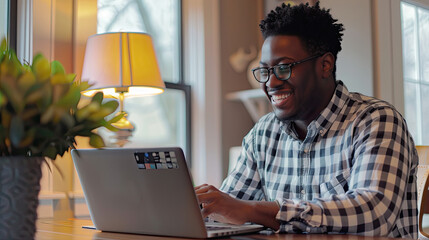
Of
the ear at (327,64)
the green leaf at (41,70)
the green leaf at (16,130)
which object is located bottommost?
the green leaf at (16,130)

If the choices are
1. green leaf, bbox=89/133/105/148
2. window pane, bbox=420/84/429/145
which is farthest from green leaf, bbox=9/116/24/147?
window pane, bbox=420/84/429/145

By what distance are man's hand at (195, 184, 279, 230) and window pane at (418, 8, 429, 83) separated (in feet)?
7.76

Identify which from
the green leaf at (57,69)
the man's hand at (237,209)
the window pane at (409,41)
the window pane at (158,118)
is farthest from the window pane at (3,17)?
the window pane at (409,41)

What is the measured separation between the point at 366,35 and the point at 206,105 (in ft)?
3.21

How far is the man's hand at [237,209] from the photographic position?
112 centimetres

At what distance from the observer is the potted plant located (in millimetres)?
722

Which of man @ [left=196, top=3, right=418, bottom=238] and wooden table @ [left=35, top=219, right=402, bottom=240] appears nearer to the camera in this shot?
wooden table @ [left=35, top=219, right=402, bottom=240]

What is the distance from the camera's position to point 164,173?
1.00m

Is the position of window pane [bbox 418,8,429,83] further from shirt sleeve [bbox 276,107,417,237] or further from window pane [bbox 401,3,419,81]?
shirt sleeve [bbox 276,107,417,237]

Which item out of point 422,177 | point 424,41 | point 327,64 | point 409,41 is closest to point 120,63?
point 327,64

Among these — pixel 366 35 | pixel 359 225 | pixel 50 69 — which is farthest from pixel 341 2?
pixel 50 69

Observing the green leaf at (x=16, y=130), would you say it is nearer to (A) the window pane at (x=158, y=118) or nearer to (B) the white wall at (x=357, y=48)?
(A) the window pane at (x=158, y=118)

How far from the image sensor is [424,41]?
10.4ft

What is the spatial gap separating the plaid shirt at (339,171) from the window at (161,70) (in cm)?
135
